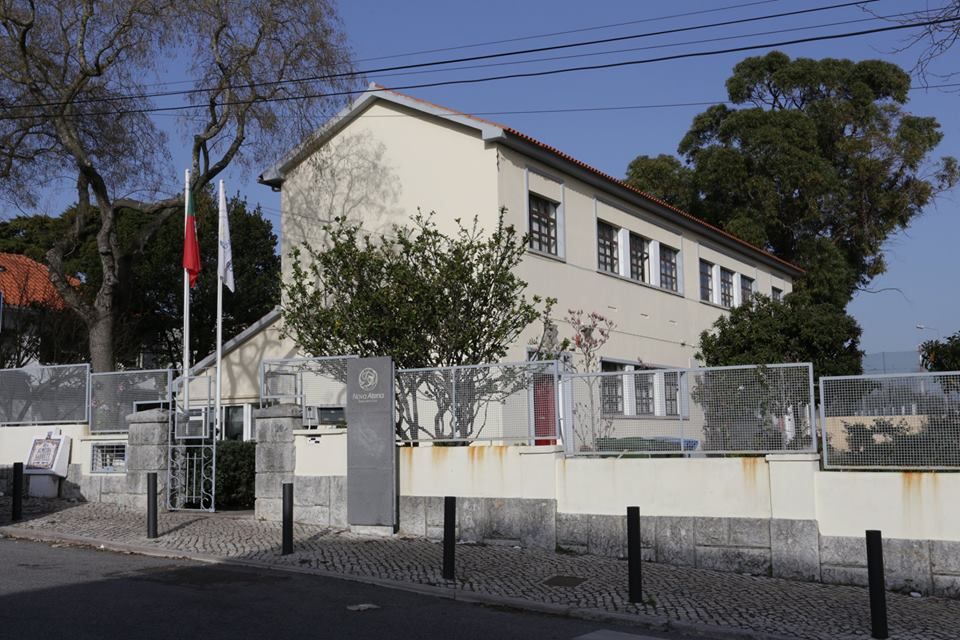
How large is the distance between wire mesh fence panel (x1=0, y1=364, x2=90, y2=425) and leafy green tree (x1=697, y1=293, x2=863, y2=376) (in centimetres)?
1466

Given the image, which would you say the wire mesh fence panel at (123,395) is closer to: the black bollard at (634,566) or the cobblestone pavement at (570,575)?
the cobblestone pavement at (570,575)

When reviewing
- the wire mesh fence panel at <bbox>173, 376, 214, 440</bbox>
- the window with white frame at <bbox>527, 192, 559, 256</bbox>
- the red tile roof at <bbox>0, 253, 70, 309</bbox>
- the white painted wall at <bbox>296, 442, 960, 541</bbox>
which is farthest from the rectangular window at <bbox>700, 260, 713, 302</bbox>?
the red tile roof at <bbox>0, 253, 70, 309</bbox>

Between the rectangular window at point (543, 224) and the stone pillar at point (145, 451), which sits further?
the rectangular window at point (543, 224)

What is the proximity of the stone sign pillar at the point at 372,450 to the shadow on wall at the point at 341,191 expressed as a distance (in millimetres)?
7558

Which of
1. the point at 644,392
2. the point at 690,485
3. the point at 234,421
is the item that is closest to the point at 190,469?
the point at 234,421

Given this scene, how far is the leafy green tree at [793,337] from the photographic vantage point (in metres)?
22.8

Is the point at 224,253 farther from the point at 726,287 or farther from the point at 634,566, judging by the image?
the point at 726,287

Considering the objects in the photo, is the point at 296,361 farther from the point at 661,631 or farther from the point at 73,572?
the point at 661,631

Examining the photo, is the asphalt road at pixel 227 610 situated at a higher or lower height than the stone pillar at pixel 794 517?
lower

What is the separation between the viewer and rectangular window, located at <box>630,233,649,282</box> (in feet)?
81.4

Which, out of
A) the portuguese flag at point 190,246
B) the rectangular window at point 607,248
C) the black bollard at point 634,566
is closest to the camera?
the black bollard at point 634,566

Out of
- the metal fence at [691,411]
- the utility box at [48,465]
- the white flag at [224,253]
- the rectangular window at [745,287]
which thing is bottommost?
the utility box at [48,465]

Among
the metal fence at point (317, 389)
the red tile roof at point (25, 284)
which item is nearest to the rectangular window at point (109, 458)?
the metal fence at point (317, 389)

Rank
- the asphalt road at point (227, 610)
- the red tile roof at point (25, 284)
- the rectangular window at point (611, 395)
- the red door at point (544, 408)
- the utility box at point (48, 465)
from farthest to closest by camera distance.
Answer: the red tile roof at point (25, 284) < the utility box at point (48, 465) < the red door at point (544, 408) < the rectangular window at point (611, 395) < the asphalt road at point (227, 610)
